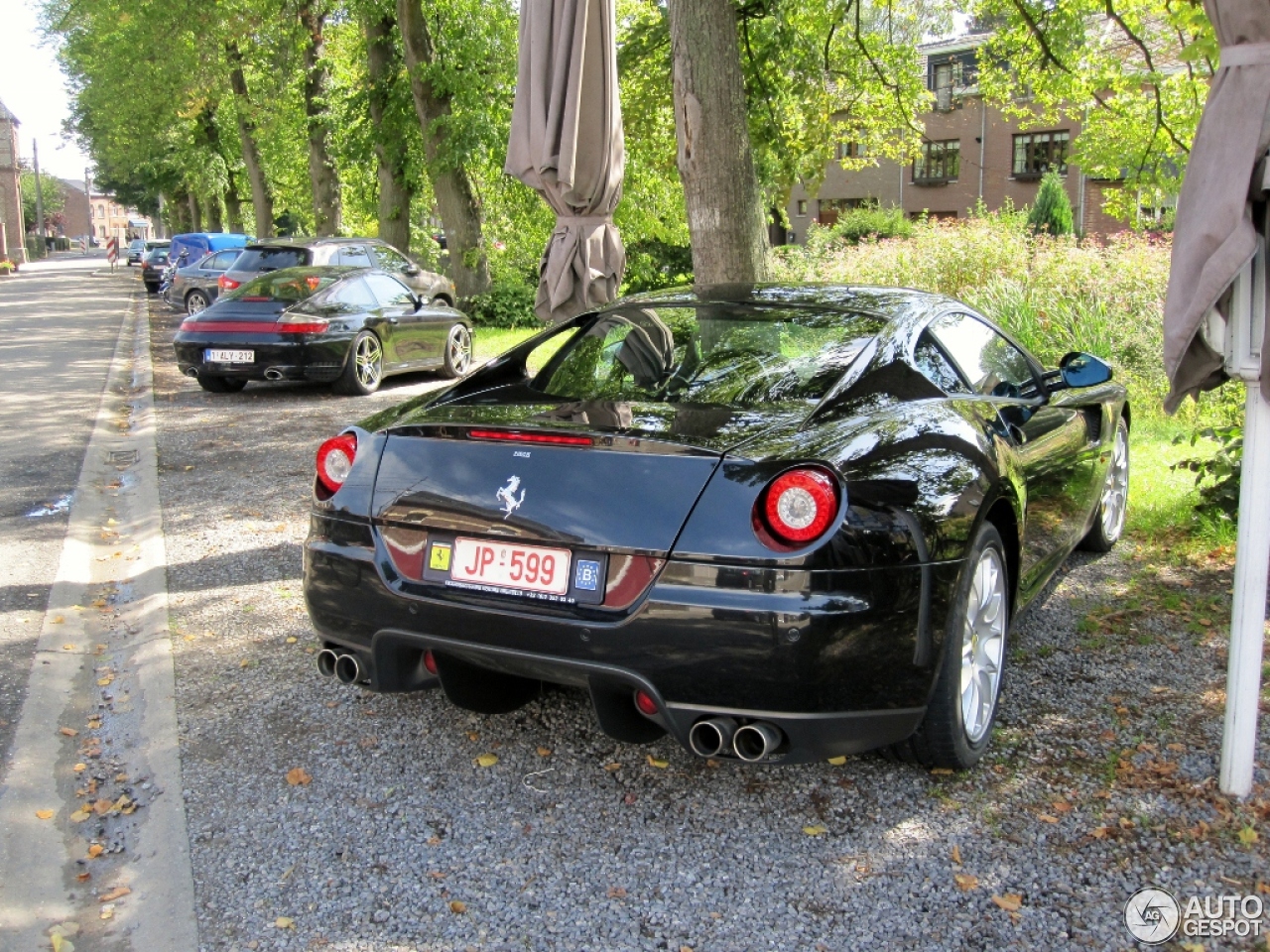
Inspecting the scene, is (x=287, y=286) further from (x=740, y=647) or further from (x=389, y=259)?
(x=740, y=647)

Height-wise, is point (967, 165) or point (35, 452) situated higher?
point (967, 165)

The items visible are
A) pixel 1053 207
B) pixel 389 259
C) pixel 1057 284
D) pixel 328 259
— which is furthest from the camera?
pixel 1053 207

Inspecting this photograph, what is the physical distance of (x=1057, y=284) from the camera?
12562 mm

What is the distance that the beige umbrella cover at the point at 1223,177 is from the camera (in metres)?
3.11

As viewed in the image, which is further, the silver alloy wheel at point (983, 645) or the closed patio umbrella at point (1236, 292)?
the silver alloy wheel at point (983, 645)

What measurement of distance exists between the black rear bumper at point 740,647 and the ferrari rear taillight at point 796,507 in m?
Answer: 0.11

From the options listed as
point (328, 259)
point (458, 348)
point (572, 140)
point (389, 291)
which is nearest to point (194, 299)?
point (328, 259)

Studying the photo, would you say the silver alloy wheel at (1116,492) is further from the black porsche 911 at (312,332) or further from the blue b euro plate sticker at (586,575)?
the black porsche 911 at (312,332)

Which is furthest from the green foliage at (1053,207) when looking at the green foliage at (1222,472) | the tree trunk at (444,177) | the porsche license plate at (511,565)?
the porsche license plate at (511,565)

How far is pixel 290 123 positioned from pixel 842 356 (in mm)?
29117

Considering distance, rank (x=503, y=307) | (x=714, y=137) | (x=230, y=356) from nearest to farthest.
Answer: (x=714, y=137), (x=230, y=356), (x=503, y=307)

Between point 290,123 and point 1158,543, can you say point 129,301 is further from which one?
point 1158,543

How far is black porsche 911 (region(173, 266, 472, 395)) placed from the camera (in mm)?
12273

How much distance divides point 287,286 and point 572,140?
7.77 metres
